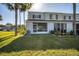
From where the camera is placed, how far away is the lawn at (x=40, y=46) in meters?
10.4

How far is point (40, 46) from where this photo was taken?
35.1 feet

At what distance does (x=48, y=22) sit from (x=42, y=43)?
3.76 ft

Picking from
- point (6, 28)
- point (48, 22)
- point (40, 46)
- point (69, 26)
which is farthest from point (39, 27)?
point (6, 28)

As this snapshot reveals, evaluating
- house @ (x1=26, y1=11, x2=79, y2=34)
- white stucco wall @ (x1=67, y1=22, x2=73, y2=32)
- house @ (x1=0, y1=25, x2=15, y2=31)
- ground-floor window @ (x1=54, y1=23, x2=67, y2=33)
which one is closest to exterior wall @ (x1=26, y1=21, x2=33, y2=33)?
house @ (x1=26, y1=11, x2=79, y2=34)

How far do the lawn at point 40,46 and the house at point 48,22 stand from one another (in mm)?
412

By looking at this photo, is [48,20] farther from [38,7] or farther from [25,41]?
[25,41]

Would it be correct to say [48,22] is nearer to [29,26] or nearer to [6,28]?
[29,26]

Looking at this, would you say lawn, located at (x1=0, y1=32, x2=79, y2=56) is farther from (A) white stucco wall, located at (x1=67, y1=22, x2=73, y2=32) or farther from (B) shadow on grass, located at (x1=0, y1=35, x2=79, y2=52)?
(A) white stucco wall, located at (x1=67, y1=22, x2=73, y2=32)

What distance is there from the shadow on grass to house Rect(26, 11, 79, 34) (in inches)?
17.8

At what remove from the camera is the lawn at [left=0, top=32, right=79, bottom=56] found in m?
10.4

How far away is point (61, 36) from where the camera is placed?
11.0 meters

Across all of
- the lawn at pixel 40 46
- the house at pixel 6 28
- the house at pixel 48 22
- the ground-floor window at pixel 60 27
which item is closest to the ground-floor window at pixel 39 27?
the house at pixel 48 22

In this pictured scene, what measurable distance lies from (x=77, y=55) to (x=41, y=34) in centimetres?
199

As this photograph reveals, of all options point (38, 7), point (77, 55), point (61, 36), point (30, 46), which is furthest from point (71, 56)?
point (38, 7)
